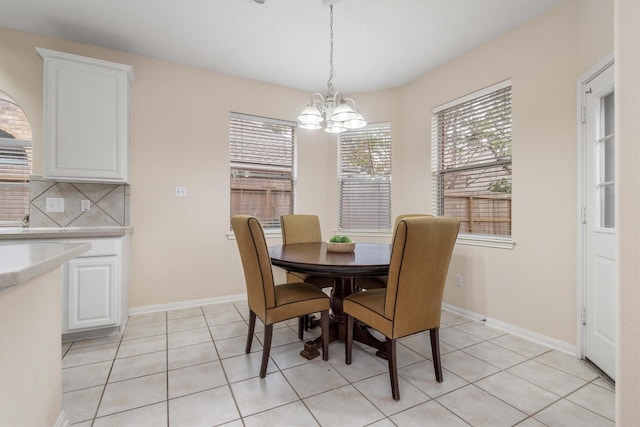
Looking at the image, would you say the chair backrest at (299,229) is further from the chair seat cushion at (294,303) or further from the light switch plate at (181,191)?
the light switch plate at (181,191)

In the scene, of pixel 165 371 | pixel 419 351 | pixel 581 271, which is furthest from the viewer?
pixel 419 351

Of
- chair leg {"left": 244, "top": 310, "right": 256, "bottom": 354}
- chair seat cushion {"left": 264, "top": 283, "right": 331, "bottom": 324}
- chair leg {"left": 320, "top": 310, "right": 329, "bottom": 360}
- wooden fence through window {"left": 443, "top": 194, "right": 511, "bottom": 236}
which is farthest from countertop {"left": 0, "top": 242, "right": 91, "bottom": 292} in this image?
wooden fence through window {"left": 443, "top": 194, "right": 511, "bottom": 236}

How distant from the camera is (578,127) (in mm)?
2121

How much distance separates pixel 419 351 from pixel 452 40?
8.95 feet

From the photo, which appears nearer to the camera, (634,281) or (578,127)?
(634,281)

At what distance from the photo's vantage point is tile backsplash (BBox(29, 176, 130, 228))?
2.61m

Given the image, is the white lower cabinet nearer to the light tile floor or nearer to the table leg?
the light tile floor

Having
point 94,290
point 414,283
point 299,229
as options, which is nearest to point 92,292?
point 94,290

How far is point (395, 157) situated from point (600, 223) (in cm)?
216

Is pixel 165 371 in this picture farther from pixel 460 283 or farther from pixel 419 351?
pixel 460 283

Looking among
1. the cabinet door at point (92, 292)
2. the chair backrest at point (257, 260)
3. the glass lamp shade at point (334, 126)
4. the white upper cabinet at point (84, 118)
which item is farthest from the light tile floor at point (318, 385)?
the glass lamp shade at point (334, 126)

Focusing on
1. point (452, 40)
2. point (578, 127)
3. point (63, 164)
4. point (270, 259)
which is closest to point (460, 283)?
point (578, 127)

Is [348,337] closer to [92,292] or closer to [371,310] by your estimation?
[371,310]

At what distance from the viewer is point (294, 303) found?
1.94m
